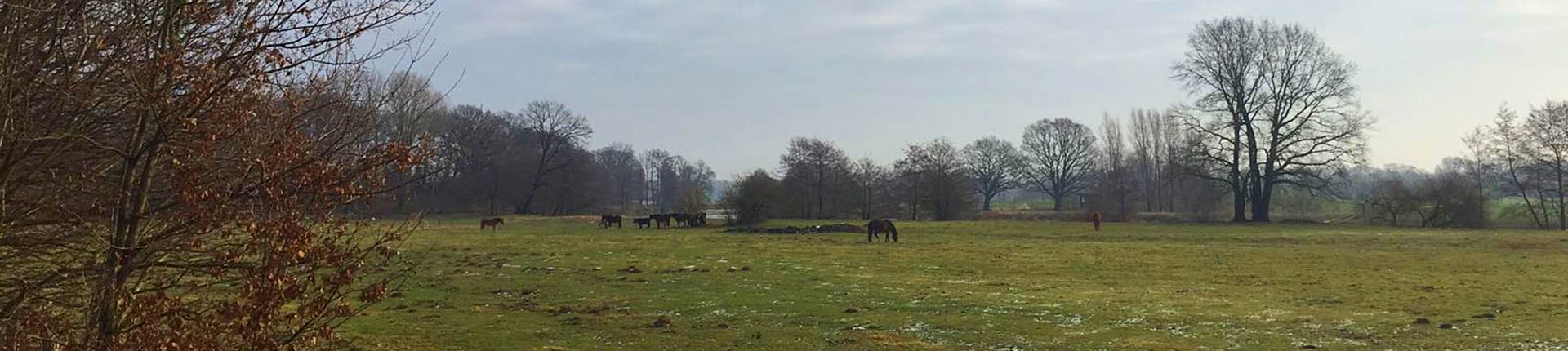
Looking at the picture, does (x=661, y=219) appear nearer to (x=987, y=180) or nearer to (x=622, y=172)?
(x=987, y=180)

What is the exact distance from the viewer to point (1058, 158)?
8662 centimetres

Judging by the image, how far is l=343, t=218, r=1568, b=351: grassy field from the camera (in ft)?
35.8

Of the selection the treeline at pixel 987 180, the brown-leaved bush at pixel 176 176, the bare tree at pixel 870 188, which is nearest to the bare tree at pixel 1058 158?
the treeline at pixel 987 180

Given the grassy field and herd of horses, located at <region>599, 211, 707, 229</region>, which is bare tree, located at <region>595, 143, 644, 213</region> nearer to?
herd of horses, located at <region>599, 211, 707, 229</region>

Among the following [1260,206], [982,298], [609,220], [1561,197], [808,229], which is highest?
[1561,197]

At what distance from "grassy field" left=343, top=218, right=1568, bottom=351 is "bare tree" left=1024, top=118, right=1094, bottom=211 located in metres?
55.2

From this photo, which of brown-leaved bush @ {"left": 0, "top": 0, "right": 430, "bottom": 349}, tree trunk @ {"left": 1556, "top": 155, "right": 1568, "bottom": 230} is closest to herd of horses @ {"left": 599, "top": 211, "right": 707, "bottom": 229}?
tree trunk @ {"left": 1556, "top": 155, "right": 1568, "bottom": 230}

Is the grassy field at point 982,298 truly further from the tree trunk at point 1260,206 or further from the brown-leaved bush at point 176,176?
the tree trunk at point 1260,206

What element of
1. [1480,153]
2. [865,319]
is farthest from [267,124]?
[1480,153]

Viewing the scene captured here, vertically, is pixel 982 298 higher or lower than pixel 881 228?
lower

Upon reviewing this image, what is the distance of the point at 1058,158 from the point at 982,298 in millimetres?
74594

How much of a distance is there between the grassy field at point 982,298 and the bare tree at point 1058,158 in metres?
55.2

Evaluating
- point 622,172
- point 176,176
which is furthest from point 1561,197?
point 622,172

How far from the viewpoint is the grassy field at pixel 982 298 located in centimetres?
1091
